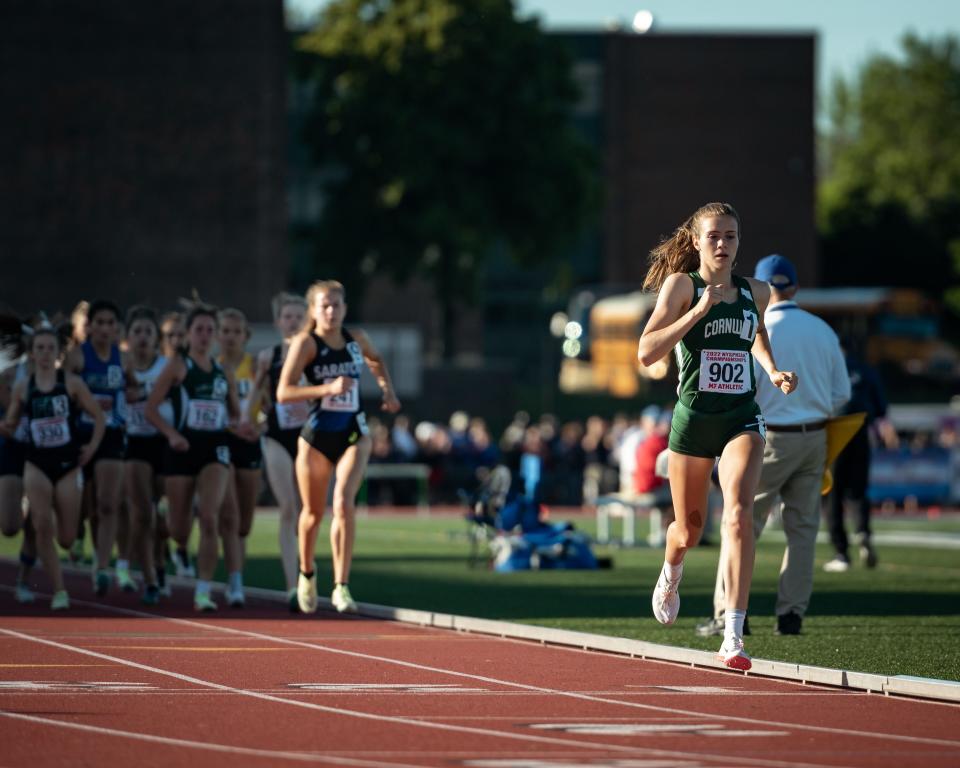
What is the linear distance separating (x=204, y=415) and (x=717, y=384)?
5.24 m

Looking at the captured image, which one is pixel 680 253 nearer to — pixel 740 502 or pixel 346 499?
pixel 740 502

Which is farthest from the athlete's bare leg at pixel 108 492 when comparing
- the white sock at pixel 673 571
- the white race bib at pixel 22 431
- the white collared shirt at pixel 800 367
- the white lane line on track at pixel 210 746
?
the white lane line on track at pixel 210 746

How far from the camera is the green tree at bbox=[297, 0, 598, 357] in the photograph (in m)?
58.6

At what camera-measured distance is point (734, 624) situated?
1031 centimetres

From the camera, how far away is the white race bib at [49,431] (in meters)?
14.4

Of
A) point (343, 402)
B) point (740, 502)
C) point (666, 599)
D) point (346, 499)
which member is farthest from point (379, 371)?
point (740, 502)

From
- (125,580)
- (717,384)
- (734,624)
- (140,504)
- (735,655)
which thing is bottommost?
(125,580)

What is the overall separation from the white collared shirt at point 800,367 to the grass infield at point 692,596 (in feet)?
4.45

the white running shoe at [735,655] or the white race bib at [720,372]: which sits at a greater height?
the white race bib at [720,372]

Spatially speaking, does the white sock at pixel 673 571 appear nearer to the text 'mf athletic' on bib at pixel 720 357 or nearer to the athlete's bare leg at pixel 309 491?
the text 'mf athletic' on bib at pixel 720 357

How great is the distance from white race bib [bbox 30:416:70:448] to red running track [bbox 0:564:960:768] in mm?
2103

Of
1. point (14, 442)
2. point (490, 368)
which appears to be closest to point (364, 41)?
point (490, 368)

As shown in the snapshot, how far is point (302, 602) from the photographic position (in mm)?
13914

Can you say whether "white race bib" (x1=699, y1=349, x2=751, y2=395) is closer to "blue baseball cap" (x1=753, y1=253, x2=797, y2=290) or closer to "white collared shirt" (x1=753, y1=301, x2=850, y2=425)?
"white collared shirt" (x1=753, y1=301, x2=850, y2=425)
